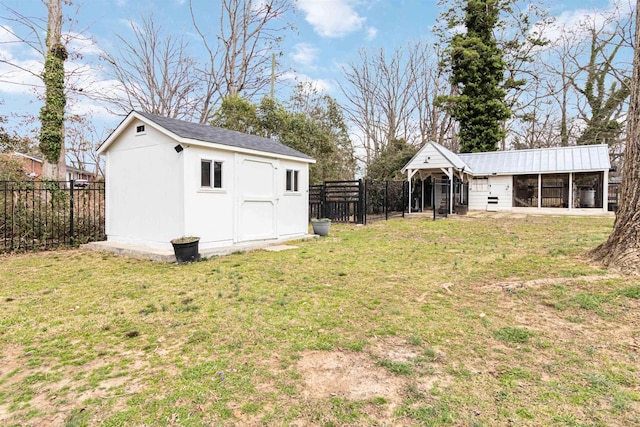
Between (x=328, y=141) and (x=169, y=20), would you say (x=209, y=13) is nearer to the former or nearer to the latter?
(x=169, y=20)

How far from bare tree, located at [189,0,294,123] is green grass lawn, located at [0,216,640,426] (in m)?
17.1

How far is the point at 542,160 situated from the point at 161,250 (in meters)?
20.2

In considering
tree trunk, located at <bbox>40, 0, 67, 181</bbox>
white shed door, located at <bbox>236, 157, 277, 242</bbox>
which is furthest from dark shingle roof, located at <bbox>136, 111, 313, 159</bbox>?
tree trunk, located at <bbox>40, 0, 67, 181</bbox>

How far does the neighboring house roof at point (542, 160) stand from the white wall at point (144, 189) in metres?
18.1

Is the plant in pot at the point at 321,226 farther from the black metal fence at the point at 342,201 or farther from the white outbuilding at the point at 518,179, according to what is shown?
the white outbuilding at the point at 518,179

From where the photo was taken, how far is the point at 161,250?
7.66 meters

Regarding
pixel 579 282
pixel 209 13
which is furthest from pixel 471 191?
pixel 209 13

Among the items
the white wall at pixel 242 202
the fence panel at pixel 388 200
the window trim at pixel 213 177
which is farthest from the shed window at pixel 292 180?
the fence panel at pixel 388 200

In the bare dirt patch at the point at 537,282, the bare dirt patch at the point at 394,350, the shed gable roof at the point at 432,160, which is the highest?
the shed gable roof at the point at 432,160

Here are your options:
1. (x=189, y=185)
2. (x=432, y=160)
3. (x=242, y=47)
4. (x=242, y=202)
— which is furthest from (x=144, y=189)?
(x=242, y=47)

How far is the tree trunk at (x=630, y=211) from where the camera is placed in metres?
4.99

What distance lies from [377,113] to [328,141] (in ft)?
36.6

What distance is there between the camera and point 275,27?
20.0 m

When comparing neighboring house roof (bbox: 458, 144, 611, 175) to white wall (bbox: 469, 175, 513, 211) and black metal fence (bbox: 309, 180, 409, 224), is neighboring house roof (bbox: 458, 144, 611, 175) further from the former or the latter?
black metal fence (bbox: 309, 180, 409, 224)
